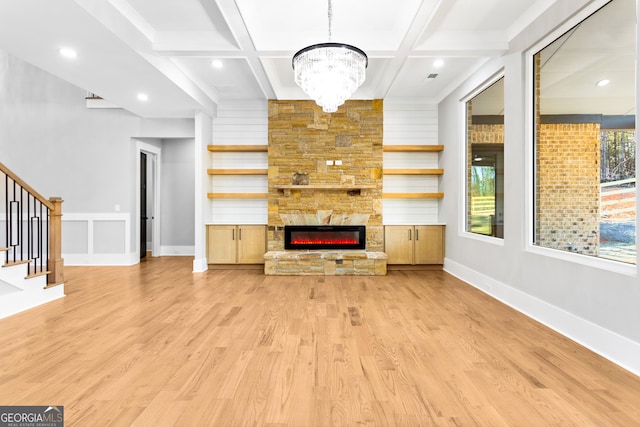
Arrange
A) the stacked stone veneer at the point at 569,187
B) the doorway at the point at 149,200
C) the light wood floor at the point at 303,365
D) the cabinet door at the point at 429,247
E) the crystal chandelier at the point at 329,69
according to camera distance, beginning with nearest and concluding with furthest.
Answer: the light wood floor at the point at 303,365
the stacked stone veneer at the point at 569,187
the crystal chandelier at the point at 329,69
the cabinet door at the point at 429,247
the doorway at the point at 149,200

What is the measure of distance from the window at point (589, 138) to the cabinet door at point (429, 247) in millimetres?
2516

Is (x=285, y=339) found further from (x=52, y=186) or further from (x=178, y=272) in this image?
(x=52, y=186)

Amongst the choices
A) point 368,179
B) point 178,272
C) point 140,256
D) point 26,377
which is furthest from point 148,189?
point 26,377

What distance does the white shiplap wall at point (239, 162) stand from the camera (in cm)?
638

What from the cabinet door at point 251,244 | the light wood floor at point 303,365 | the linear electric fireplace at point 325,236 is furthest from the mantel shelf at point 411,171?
the light wood floor at point 303,365

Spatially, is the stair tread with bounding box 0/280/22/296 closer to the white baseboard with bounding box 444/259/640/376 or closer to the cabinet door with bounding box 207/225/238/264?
the cabinet door with bounding box 207/225/238/264

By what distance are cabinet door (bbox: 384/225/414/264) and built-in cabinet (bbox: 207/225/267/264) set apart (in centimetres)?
222

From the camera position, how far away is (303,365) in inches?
94.6

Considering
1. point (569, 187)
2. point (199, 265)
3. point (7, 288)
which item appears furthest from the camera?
point (199, 265)

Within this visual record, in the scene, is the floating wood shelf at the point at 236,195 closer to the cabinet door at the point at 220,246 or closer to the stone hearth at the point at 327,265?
the cabinet door at the point at 220,246

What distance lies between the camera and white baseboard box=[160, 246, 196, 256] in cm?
798

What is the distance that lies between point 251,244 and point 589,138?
193 inches

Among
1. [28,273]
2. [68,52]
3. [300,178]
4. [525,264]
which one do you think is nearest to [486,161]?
[525,264]

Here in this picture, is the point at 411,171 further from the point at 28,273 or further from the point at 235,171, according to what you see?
the point at 28,273
